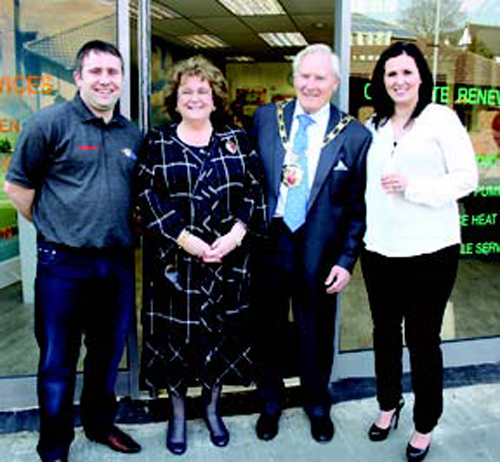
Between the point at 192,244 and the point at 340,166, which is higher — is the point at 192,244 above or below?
below

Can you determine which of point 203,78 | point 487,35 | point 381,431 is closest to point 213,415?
point 381,431

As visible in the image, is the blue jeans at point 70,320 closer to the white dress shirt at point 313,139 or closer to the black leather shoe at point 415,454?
the white dress shirt at point 313,139

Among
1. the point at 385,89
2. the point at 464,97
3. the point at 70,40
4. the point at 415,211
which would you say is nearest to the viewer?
the point at 415,211

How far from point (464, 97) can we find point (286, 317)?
5.49 feet

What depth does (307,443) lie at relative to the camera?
2.46m

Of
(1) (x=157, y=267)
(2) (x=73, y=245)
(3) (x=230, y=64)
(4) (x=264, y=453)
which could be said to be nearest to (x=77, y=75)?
(2) (x=73, y=245)

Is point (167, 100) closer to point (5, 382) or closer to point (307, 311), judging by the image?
point (307, 311)

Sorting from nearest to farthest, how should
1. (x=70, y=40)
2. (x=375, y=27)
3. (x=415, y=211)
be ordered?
(x=415, y=211)
(x=70, y=40)
(x=375, y=27)

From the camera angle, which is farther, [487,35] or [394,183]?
[487,35]

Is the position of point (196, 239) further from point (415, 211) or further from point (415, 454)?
point (415, 454)

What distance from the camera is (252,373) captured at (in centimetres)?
249

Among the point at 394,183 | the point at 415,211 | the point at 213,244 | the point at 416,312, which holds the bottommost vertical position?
the point at 416,312

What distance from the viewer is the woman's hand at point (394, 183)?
211 cm

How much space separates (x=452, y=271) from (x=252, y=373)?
991 mm
